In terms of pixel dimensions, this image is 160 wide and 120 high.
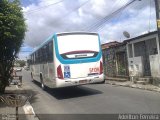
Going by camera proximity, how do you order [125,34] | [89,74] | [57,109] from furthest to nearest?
[125,34] < [89,74] < [57,109]

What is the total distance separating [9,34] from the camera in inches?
482

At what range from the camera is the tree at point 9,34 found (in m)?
12.3

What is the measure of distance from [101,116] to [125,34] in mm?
20297

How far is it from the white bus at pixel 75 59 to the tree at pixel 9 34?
1.87 meters

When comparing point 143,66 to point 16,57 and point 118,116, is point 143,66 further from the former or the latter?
point 118,116

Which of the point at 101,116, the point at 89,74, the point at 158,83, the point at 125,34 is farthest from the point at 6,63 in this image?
the point at 125,34

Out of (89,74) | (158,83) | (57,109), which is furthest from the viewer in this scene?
(158,83)

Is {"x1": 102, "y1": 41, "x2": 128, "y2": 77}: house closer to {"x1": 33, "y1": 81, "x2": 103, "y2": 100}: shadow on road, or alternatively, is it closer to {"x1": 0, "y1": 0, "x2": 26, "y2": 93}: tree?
{"x1": 33, "y1": 81, "x2": 103, "y2": 100}: shadow on road

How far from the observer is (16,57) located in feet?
49.6

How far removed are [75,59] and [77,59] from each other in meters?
0.10

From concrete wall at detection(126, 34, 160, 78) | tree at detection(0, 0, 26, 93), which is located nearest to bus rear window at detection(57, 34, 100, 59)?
tree at detection(0, 0, 26, 93)

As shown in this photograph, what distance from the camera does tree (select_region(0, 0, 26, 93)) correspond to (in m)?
12.3

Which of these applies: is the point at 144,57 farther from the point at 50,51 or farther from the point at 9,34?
the point at 9,34

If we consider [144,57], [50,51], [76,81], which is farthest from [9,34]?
[144,57]
